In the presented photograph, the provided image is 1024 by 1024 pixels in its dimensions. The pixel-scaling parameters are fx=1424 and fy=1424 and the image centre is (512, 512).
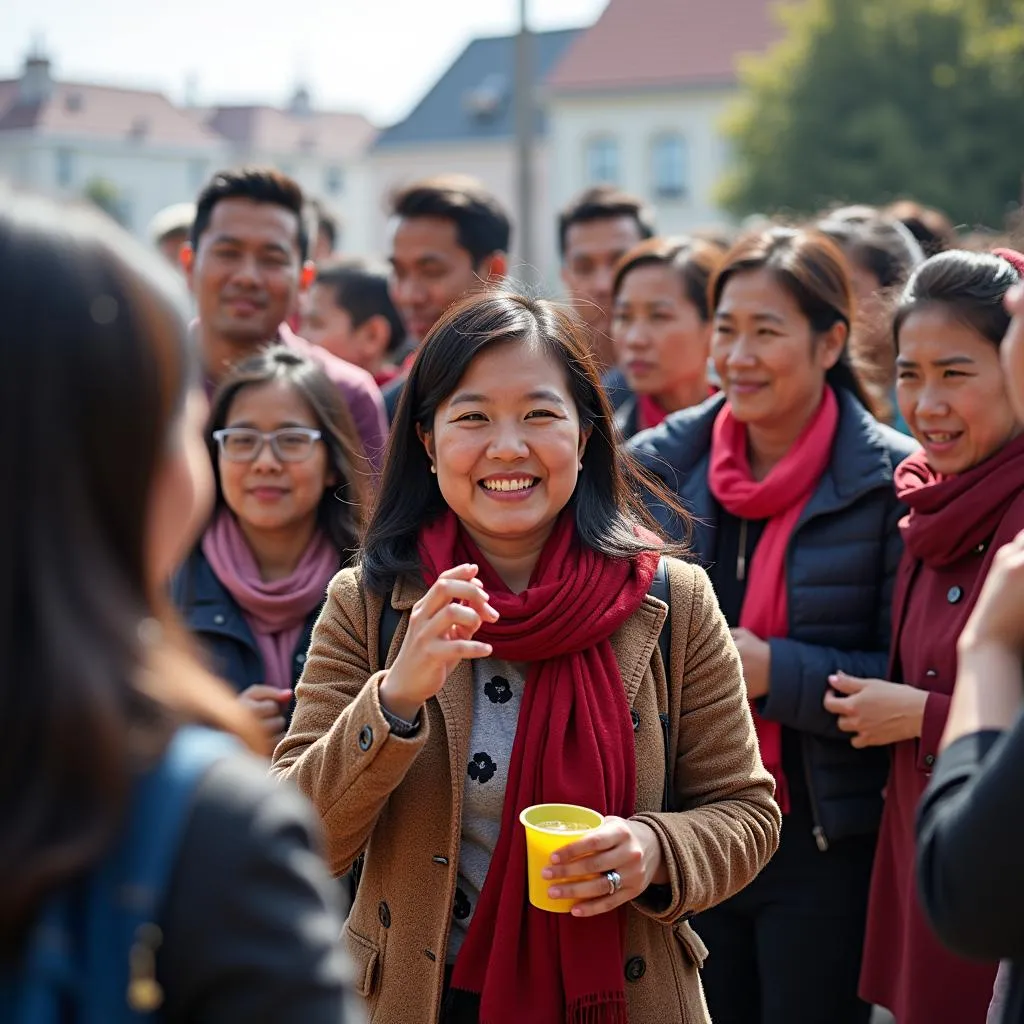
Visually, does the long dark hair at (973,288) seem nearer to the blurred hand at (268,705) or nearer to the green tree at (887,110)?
the blurred hand at (268,705)

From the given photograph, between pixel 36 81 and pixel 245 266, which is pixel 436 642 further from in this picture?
pixel 36 81

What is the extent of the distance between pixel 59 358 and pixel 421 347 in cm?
173

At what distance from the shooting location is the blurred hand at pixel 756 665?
384 cm

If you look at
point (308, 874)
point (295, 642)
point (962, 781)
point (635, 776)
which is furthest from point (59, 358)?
point (295, 642)

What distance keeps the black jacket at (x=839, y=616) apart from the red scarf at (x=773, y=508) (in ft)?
0.11

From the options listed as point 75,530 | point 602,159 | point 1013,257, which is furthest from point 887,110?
point 75,530

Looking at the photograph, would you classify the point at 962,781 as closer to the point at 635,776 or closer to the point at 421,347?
the point at 635,776

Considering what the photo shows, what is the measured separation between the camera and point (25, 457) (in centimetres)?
140

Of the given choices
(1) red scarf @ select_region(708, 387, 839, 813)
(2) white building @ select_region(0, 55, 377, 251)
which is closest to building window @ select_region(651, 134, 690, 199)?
(2) white building @ select_region(0, 55, 377, 251)

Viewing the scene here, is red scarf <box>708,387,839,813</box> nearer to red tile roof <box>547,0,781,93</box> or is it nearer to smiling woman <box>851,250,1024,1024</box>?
smiling woman <box>851,250,1024,1024</box>

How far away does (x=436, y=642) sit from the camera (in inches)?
Answer: 97.9

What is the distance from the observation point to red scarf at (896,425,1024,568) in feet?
11.6

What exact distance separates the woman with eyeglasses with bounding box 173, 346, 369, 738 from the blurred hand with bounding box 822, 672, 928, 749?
1467 millimetres

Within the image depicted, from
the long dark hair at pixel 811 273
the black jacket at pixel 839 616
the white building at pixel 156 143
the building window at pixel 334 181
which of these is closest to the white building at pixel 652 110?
the white building at pixel 156 143
